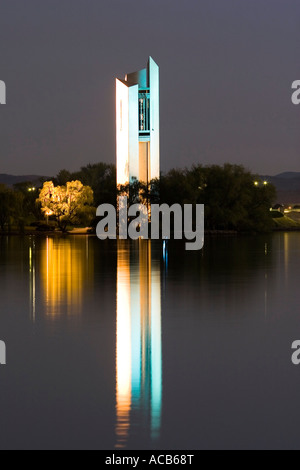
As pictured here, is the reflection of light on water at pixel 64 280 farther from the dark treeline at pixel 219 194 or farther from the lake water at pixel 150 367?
the dark treeline at pixel 219 194

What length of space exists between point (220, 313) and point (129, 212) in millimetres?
39085

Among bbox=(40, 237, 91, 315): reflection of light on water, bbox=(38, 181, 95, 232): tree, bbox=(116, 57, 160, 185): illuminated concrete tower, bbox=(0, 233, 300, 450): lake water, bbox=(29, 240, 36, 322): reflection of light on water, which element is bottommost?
bbox=(0, 233, 300, 450): lake water

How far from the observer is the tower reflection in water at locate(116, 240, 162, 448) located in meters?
5.49

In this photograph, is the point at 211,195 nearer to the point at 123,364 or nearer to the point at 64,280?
the point at 64,280

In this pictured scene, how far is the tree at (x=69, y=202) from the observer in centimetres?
5269

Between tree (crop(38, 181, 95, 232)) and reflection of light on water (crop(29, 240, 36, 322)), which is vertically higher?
tree (crop(38, 181, 95, 232))

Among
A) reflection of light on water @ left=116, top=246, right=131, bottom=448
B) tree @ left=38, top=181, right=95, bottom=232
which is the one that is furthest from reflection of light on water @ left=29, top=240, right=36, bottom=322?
tree @ left=38, top=181, right=95, bottom=232

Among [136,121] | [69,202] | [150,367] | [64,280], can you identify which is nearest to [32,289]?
[64,280]

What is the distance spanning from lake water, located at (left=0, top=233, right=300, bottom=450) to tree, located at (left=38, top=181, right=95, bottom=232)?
37.7m

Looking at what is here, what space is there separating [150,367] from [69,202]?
152ft

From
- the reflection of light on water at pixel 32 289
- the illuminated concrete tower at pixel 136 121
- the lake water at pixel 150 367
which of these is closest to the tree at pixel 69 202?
the illuminated concrete tower at pixel 136 121

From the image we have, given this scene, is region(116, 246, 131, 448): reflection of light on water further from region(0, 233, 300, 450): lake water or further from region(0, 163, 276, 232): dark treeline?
region(0, 163, 276, 232): dark treeline

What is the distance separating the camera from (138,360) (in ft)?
24.7

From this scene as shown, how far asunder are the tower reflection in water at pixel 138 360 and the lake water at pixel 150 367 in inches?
0.5
